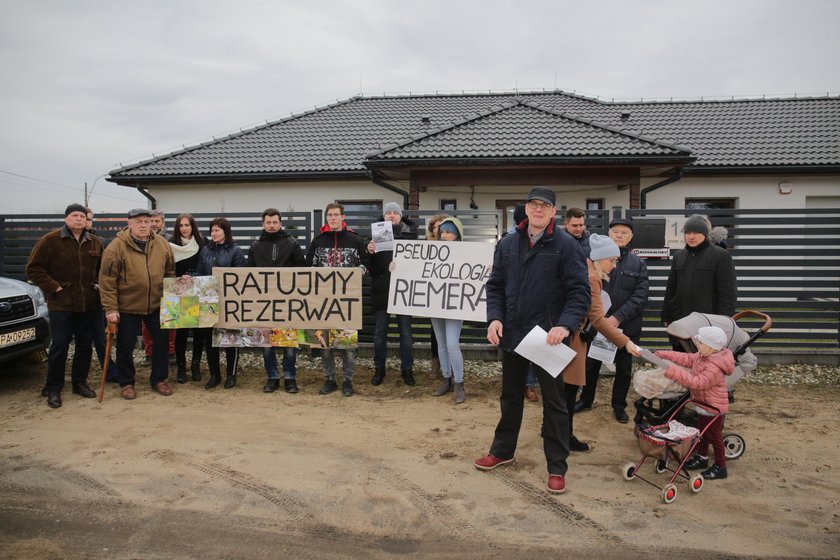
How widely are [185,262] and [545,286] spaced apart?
16.5ft

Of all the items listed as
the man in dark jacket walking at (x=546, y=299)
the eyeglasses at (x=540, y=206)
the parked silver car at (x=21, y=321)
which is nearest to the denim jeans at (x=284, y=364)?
the parked silver car at (x=21, y=321)

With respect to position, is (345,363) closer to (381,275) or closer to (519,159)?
A: (381,275)

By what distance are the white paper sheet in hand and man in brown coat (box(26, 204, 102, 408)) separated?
5.03m

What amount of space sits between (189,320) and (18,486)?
2.74 meters

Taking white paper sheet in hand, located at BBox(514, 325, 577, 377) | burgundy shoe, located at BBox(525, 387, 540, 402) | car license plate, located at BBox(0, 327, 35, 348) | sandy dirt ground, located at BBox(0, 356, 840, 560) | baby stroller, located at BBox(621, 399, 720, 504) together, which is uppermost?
white paper sheet in hand, located at BBox(514, 325, 577, 377)

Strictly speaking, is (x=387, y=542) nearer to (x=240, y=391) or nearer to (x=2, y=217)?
(x=240, y=391)

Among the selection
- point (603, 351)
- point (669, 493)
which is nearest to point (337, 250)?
point (603, 351)

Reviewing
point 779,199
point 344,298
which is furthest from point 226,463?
point 779,199

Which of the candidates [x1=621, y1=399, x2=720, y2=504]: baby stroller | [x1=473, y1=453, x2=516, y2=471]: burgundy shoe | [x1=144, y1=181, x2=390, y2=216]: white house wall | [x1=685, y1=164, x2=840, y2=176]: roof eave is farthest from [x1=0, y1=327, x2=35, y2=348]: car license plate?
[x1=685, y1=164, x2=840, y2=176]: roof eave

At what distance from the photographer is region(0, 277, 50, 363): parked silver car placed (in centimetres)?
605

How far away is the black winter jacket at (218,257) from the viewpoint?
6.68 metres

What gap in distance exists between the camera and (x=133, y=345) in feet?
20.1

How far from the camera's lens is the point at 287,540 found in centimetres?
315

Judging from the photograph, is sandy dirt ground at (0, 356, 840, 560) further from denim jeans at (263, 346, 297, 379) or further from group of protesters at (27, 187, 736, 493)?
denim jeans at (263, 346, 297, 379)
